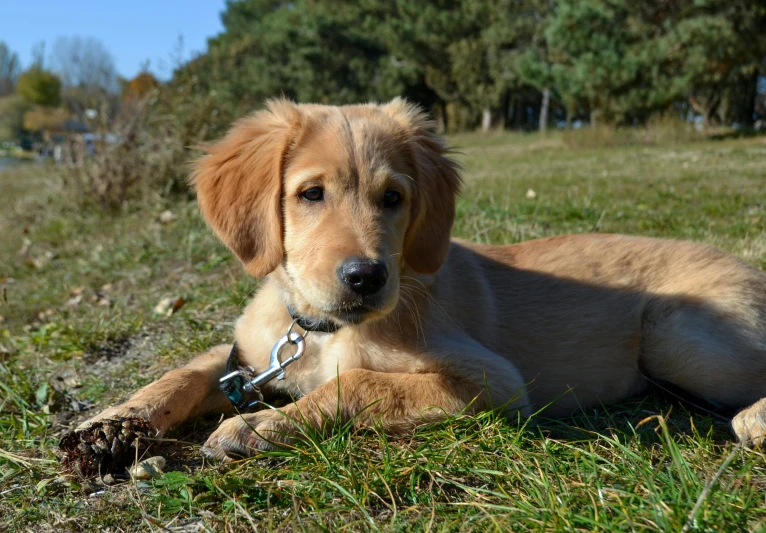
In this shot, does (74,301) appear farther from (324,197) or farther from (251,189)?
(324,197)

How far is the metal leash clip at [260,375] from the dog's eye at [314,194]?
53 centimetres

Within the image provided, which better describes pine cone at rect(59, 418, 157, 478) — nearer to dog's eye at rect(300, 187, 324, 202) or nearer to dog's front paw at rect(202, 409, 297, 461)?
dog's front paw at rect(202, 409, 297, 461)

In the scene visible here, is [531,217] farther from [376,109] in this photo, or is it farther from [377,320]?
[377,320]

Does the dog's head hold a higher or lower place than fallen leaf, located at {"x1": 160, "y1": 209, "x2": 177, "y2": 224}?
higher

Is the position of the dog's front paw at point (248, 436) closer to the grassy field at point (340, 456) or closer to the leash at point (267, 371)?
the grassy field at point (340, 456)

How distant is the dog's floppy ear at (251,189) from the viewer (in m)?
2.86

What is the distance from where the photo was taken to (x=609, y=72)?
20812 mm

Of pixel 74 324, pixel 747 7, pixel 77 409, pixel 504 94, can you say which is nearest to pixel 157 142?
pixel 74 324

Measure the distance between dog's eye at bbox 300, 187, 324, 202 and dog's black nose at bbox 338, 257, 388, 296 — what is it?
1.52 ft

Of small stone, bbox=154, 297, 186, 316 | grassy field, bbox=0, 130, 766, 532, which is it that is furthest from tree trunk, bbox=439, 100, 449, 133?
small stone, bbox=154, 297, 186, 316

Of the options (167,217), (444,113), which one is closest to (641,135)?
(167,217)

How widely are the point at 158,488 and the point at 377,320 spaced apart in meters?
1.09

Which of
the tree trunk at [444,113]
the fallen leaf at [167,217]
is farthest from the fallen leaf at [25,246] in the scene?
the tree trunk at [444,113]

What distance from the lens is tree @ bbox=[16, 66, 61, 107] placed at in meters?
57.4
